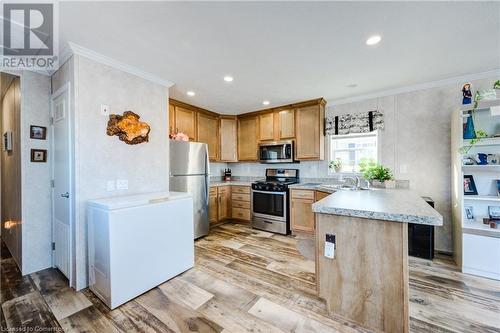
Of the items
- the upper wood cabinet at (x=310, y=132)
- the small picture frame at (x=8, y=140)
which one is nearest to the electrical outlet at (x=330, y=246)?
the upper wood cabinet at (x=310, y=132)

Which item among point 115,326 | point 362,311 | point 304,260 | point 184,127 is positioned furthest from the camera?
point 184,127

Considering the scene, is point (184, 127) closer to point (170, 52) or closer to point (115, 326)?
point (170, 52)

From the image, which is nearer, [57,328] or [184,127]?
[57,328]

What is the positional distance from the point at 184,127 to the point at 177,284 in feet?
8.63

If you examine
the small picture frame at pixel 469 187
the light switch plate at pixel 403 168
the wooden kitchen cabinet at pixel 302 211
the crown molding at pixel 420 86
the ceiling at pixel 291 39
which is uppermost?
the ceiling at pixel 291 39

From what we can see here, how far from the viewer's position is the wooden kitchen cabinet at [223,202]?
14.0 ft

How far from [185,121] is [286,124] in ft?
6.50

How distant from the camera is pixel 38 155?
8.06 feet

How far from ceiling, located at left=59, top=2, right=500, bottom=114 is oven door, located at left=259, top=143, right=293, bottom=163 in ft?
4.54

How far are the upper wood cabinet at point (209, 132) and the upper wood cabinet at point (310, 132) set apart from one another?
1786mm

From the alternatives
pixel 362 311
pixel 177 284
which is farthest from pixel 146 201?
pixel 362 311

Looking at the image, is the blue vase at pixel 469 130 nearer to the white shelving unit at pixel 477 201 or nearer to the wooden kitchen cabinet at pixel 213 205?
the white shelving unit at pixel 477 201

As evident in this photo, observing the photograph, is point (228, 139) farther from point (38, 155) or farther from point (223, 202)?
point (38, 155)

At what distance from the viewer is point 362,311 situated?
150cm
